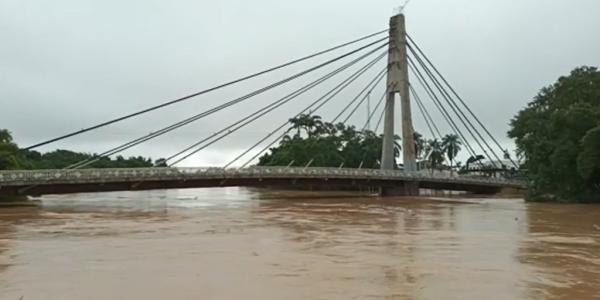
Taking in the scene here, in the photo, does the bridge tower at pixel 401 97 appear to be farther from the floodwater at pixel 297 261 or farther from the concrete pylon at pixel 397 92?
the floodwater at pixel 297 261

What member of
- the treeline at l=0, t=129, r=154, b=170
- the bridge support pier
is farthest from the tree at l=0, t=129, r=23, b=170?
the bridge support pier

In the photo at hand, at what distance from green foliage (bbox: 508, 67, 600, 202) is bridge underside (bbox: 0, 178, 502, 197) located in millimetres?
15965

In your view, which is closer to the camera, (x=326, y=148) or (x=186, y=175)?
(x=186, y=175)

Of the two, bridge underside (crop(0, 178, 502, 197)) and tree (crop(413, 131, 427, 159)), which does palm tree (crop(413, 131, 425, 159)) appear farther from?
bridge underside (crop(0, 178, 502, 197))

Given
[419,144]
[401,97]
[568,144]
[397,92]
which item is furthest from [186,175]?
[419,144]

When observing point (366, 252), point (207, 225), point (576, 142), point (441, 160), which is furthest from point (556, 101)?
point (441, 160)

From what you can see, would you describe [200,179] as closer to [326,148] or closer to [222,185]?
[222,185]

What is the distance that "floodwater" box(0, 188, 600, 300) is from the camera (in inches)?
450

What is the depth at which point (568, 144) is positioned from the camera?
43875 mm

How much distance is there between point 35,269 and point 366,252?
882cm

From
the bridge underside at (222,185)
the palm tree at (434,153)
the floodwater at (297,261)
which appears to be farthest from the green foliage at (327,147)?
the floodwater at (297,261)

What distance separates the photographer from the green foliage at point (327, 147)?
302 ft

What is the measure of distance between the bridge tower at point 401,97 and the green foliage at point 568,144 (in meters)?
13.8

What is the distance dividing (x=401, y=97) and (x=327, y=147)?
96.6ft
